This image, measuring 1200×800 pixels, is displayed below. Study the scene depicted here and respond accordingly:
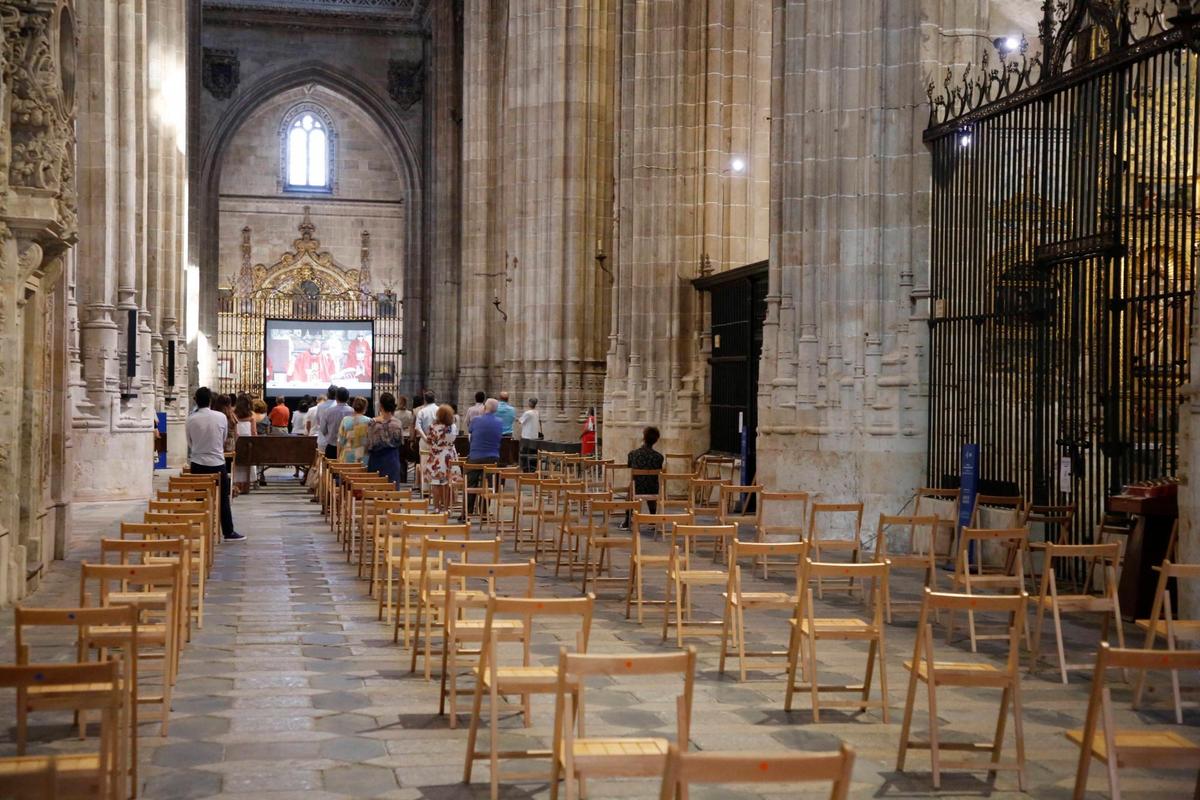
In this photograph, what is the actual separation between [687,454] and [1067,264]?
10.4 meters

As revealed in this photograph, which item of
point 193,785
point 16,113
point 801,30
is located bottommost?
point 193,785

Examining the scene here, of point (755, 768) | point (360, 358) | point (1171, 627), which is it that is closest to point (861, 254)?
point (1171, 627)

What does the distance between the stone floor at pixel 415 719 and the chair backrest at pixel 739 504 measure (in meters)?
1.95

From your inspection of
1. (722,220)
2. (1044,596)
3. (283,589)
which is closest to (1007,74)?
(1044,596)

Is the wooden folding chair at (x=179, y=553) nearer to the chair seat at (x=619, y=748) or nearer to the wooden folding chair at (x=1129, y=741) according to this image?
the chair seat at (x=619, y=748)

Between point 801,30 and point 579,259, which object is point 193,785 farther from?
point 579,259

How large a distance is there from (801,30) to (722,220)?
6.86m

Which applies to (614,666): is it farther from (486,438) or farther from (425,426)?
(425,426)

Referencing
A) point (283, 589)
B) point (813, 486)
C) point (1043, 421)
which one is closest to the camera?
point (283, 589)

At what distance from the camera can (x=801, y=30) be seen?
58.0ft

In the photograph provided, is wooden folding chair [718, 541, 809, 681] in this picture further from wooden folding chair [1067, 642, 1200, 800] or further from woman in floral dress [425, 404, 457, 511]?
woman in floral dress [425, 404, 457, 511]

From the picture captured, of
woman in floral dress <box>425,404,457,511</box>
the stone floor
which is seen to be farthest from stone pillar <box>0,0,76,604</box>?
woman in floral dress <box>425,404,457,511</box>

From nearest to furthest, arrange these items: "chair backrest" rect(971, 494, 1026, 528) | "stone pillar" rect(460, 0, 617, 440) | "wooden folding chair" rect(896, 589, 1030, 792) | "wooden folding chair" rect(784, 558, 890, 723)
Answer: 1. "wooden folding chair" rect(896, 589, 1030, 792)
2. "wooden folding chair" rect(784, 558, 890, 723)
3. "chair backrest" rect(971, 494, 1026, 528)
4. "stone pillar" rect(460, 0, 617, 440)

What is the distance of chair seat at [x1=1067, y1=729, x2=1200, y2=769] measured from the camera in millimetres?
5328
